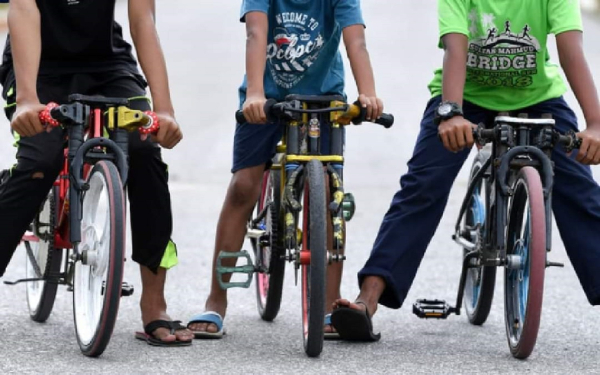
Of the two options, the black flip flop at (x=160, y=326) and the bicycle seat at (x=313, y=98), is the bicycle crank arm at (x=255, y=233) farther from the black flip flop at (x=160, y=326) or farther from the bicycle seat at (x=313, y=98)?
the bicycle seat at (x=313, y=98)

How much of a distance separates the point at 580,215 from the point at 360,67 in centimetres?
113

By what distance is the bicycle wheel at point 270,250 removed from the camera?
6.28 m

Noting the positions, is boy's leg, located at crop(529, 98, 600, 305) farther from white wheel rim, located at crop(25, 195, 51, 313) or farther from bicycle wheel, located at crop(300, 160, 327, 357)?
white wheel rim, located at crop(25, 195, 51, 313)

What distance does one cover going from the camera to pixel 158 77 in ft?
19.6

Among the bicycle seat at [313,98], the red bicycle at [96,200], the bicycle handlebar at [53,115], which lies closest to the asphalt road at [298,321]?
the red bicycle at [96,200]

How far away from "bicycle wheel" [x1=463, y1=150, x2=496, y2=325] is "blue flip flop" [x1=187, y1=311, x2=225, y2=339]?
47.0 inches

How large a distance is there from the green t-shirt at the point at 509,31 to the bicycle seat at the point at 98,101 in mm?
1372

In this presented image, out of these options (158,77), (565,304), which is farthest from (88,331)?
(565,304)

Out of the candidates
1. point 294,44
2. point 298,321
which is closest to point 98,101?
point 294,44

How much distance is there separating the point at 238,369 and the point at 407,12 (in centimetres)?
3186

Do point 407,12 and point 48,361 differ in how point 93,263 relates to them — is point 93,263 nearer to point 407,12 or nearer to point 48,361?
point 48,361

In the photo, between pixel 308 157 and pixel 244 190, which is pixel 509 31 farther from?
pixel 244 190

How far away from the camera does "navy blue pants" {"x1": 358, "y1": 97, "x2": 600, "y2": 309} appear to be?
6203 mm

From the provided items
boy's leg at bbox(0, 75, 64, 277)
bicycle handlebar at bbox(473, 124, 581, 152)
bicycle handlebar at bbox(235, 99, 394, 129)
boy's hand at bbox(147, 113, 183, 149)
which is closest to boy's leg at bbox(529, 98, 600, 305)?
bicycle handlebar at bbox(473, 124, 581, 152)
